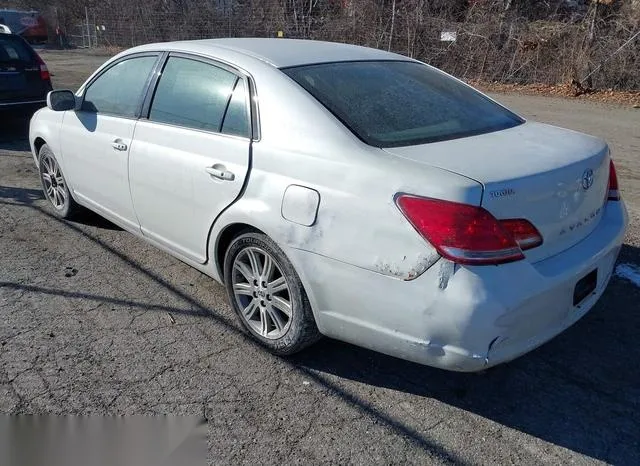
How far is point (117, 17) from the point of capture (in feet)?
91.6

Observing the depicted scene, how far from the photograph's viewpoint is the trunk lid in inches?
101

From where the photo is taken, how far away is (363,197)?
2689 millimetres

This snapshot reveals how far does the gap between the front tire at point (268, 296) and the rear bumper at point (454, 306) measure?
0.13 metres

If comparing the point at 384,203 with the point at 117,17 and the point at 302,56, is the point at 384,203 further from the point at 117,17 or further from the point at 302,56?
the point at 117,17

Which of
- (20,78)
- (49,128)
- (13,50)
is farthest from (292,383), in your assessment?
(13,50)

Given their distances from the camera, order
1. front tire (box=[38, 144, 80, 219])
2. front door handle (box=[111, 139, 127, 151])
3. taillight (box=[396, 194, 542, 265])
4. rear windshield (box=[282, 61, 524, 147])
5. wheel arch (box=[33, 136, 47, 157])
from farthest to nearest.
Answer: wheel arch (box=[33, 136, 47, 157])
front tire (box=[38, 144, 80, 219])
front door handle (box=[111, 139, 127, 151])
rear windshield (box=[282, 61, 524, 147])
taillight (box=[396, 194, 542, 265])

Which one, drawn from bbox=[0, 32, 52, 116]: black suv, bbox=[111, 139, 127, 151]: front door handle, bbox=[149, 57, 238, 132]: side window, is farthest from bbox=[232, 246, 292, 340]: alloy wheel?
bbox=[0, 32, 52, 116]: black suv

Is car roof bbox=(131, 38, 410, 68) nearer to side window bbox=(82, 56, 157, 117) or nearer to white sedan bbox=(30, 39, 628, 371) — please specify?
white sedan bbox=(30, 39, 628, 371)

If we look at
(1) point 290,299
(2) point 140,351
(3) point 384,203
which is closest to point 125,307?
(2) point 140,351

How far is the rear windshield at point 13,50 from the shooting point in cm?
868

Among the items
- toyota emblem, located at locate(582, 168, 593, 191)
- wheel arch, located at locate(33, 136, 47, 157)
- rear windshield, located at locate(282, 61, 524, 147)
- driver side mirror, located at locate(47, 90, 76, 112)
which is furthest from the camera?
wheel arch, located at locate(33, 136, 47, 157)

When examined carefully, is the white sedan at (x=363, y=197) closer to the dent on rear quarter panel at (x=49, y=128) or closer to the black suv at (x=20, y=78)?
the dent on rear quarter panel at (x=49, y=128)

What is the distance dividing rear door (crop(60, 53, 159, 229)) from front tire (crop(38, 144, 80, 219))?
1.11 ft

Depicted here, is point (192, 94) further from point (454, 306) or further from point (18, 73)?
point (18, 73)
